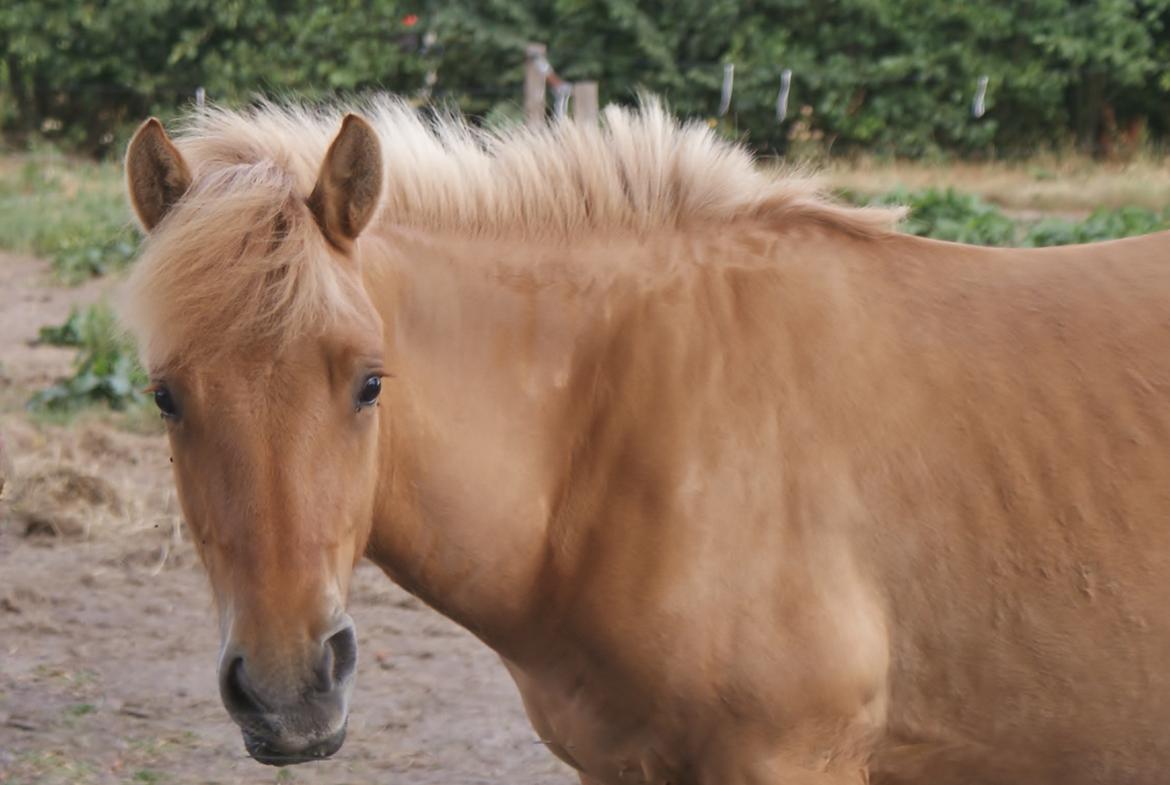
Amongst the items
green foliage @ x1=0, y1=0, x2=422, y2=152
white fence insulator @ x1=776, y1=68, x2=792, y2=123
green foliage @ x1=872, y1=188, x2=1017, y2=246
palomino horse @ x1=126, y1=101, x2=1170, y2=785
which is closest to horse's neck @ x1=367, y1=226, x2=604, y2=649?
palomino horse @ x1=126, y1=101, x2=1170, y2=785

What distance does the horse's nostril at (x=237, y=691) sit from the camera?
7.47 ft

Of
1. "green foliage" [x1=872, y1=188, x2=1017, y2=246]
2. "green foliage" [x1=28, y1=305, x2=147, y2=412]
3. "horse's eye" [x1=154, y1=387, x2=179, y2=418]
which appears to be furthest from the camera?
"green foliage" [x1=872, y1=188, x2=1017, y2=246]

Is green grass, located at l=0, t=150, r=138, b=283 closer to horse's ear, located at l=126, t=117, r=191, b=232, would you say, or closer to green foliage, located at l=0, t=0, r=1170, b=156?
green foliage, located at l=0, t=0, r=1170, b=156

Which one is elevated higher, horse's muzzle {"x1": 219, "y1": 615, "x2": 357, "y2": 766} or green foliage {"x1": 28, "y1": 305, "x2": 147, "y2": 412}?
horse's muzzle {"x1": 219, "y1": 615, "x2": 357, "y2": 766}

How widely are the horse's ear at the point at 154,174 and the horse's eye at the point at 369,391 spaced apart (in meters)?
0.49

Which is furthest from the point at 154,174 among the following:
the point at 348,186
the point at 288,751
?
the point at 288,751

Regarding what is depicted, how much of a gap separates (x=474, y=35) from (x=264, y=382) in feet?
42.2

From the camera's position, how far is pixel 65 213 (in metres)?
11.9

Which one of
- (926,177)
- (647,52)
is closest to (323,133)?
(926,177)

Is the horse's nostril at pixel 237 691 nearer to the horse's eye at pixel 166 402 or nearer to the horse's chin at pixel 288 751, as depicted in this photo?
the horse's chin at pixel 288 751

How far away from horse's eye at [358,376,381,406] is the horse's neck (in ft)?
0.61

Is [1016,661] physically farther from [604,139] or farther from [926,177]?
[926,177]

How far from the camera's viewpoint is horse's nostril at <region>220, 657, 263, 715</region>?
2277 mm

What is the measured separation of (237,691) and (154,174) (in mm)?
918
